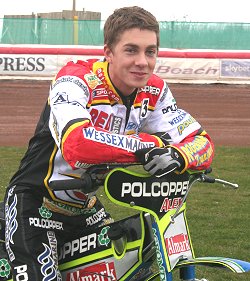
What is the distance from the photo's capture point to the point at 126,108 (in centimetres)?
342

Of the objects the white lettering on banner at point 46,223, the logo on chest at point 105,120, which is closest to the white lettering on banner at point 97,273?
the white lettering on banner at point 46,223

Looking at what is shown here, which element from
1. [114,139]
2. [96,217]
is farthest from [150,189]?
[96,217]

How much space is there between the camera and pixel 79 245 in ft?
11.3

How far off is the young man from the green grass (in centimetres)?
276

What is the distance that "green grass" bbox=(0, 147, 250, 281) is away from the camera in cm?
667

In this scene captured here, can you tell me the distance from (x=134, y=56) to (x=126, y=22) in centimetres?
16

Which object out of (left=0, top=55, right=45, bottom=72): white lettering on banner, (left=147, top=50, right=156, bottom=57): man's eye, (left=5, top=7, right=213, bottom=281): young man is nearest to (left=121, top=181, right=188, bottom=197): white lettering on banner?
(left=5, top=7, right=213, bottom=281): young man

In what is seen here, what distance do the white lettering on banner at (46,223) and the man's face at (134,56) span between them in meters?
0.79

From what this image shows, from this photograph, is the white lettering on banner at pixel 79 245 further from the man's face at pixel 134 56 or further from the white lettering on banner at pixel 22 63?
the white lettering on banner at pixel 22 63

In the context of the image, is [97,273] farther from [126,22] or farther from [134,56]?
[126,22]

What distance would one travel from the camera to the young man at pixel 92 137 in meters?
2.92

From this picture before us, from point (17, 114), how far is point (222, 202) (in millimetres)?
10026

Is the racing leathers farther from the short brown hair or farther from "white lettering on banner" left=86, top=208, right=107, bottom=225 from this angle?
the short brown hair

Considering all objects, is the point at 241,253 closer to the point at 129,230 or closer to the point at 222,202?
the point at 222,202
